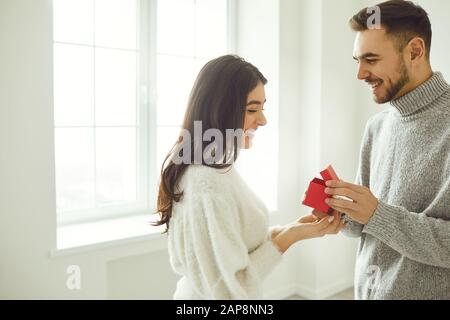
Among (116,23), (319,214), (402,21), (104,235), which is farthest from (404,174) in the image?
(116,23)

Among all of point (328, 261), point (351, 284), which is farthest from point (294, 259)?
point (351, 284)

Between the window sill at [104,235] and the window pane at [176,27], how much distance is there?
1.09 meters

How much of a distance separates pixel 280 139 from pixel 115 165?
1.07 metres

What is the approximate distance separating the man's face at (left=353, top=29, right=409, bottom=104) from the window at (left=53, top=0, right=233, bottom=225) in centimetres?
153

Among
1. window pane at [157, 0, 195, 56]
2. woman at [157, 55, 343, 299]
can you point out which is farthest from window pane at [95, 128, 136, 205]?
woman at [157, 55, 343, 299]

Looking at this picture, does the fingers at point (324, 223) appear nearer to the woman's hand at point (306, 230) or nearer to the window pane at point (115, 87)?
the woman's hand at point (306, 230)

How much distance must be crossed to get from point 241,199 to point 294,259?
200 centimetres

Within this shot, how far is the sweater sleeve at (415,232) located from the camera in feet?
3.74

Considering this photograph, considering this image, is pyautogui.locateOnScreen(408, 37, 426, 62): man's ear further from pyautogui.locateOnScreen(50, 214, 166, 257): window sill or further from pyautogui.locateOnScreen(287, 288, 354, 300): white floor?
pyautogui.locateOnScreen(287, 288, 354, 300): white floor

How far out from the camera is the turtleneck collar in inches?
48.8

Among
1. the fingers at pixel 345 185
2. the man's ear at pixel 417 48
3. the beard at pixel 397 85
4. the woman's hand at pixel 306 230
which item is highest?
the man's ear at pixel 417 48

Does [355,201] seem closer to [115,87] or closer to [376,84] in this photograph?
[376,84]

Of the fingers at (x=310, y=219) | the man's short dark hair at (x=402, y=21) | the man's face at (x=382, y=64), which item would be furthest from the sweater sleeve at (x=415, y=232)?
the man's short dark hair at (x=402, y=21)

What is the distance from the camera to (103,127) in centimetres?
246
